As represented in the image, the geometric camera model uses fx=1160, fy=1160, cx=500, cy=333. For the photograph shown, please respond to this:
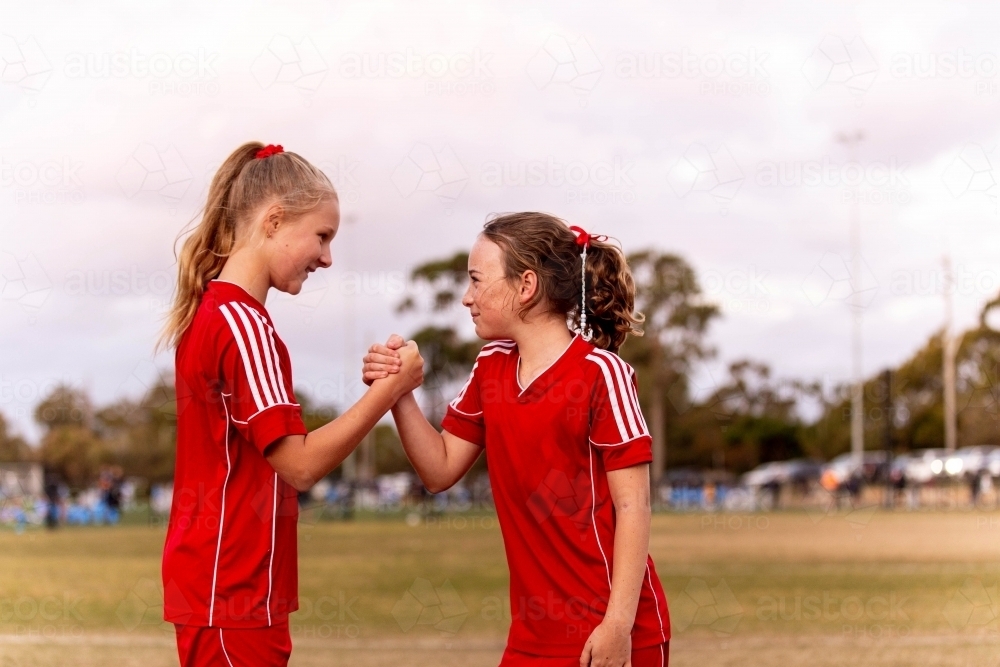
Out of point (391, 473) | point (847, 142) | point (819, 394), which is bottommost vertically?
point (391, 473)

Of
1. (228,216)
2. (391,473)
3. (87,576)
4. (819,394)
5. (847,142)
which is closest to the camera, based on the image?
(228,216)

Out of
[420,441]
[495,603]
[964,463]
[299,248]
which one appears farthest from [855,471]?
[299,248]

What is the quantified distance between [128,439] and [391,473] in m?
19.9

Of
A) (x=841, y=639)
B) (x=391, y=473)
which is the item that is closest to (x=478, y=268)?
(x=841, y=639)

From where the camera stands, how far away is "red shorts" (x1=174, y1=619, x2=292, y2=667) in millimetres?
2773

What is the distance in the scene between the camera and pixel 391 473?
231 ft

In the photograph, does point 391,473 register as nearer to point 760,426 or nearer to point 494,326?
point 760,426

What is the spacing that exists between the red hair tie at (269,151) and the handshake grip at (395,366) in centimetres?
59

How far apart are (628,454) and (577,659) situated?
53 centimetres

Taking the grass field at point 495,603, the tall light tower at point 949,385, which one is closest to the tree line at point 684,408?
the tall light tower at point 949,385

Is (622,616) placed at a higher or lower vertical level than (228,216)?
Answer: lower

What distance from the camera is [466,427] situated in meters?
3.33

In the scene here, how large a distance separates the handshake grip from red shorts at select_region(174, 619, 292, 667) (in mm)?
682

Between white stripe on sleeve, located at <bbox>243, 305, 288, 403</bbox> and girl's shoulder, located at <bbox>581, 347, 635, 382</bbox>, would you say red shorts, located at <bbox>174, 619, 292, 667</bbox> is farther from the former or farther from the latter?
Answer: girl's shoulder, located at <bbox>581, 347, 635, 382</bbox>
